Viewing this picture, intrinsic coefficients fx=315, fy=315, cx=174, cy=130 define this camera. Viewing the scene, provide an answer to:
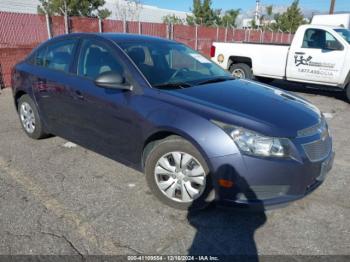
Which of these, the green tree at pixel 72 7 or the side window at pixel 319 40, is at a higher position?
the green tree at pixel 72 7

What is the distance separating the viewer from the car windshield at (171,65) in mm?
3341

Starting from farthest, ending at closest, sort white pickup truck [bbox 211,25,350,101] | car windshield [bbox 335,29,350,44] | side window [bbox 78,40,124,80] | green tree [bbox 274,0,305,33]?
green tree [bbox 274,0,305,33] → car windshield [bbox 335,29,350,44] → white pickup truck [bbox 211,25,350,101] → side window [bbox 78,40,124,80]

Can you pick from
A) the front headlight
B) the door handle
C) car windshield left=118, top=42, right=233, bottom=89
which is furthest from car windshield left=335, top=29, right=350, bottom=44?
the door handle

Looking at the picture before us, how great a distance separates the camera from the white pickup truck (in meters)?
7.77

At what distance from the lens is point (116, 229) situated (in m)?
2.76

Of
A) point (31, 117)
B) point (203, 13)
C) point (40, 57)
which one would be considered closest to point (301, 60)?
point (40, 57)

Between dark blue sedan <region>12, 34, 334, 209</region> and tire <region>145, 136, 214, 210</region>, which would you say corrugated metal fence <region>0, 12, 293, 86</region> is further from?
tire <region>145, 136, 214, 210</region>

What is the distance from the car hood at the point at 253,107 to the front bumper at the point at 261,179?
0.86 feet

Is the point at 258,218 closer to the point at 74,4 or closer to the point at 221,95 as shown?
the point at 221,95

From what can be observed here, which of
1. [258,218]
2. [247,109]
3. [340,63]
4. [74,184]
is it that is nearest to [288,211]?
[258,218]

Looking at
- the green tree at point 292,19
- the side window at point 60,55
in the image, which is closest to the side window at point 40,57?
the side window at point 60,55

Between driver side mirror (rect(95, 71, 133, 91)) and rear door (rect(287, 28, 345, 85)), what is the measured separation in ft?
21.1

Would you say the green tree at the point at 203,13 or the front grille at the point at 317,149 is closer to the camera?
the front grille at the point at 317,149

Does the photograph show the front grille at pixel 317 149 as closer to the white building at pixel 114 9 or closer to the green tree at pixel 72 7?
the green tree at pixel 72 7
